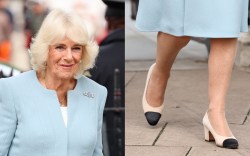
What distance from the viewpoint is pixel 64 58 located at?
289cm

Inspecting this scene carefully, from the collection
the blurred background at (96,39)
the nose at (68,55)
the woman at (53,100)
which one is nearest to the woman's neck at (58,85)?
the woman at (53,100)

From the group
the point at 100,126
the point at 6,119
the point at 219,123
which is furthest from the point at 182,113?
the point at 6,119

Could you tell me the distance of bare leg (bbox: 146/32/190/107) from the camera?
Answer: 475 cm

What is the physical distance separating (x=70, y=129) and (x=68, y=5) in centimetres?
94

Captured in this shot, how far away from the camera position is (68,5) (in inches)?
144

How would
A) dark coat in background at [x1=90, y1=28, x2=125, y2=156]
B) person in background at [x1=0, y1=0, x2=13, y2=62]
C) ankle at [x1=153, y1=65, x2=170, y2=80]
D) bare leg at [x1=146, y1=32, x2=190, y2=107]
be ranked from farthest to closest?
ankle at [x1=153, y1=65, x2=170, y2=80]
bare leg at [x1=146, y1=32, x2=190, y2=107]
dark coat in background at [x1=90, y1=28, x2=125, y2=156]
person in background at [x1=0, y1=0, x2=13, y2=62]

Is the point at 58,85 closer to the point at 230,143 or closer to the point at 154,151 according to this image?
the point at 154,151

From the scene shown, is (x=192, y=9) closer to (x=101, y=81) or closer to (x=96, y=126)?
(x=101, y=81)

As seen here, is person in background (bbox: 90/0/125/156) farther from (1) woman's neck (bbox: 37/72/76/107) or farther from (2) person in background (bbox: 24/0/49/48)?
(1) woman's neck (bbox: 37/72/76/107)

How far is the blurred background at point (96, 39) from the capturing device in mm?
3801

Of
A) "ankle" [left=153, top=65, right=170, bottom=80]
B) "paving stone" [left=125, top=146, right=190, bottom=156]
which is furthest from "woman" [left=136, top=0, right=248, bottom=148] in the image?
"paving stone" [left=125, top=146, right=190, bottom=156]

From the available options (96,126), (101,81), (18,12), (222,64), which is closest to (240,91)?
(222,64)

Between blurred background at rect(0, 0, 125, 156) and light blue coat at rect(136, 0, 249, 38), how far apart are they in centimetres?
71

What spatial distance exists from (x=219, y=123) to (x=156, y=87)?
2.12 ft
